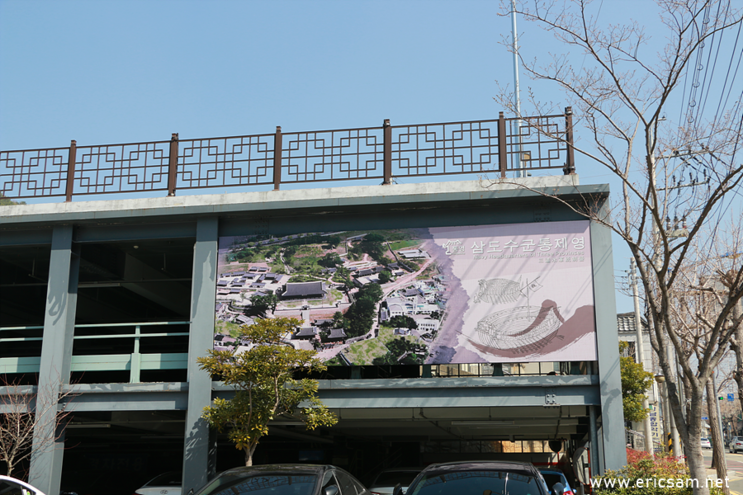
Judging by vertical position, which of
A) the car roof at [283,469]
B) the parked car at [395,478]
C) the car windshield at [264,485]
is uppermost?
the car roof at [283,469]

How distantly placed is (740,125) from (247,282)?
9499 millimetres

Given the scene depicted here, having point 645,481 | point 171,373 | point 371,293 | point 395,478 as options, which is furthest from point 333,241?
point 171,373

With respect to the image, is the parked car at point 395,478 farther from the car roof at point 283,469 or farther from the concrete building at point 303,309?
the car roof at point 283,469

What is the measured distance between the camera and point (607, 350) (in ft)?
41.4

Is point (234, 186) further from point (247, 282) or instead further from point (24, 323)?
point (24, 323)

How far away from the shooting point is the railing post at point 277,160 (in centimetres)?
1409

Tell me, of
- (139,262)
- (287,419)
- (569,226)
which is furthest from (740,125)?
(139,262)

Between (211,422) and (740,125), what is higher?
(740,125)

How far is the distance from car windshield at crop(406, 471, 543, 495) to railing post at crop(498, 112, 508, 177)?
7.16 meters

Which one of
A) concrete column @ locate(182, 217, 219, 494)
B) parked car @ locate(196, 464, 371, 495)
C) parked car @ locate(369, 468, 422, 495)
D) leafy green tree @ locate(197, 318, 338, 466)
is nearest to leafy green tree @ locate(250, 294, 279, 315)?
concrete column @ locate(182, 217, 219, 494)

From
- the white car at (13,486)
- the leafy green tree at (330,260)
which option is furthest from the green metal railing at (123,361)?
the white car at (13,486)

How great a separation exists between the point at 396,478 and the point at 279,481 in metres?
7.03

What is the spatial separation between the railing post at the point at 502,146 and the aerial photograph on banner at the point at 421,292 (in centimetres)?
122

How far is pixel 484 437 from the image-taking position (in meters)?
24.8
